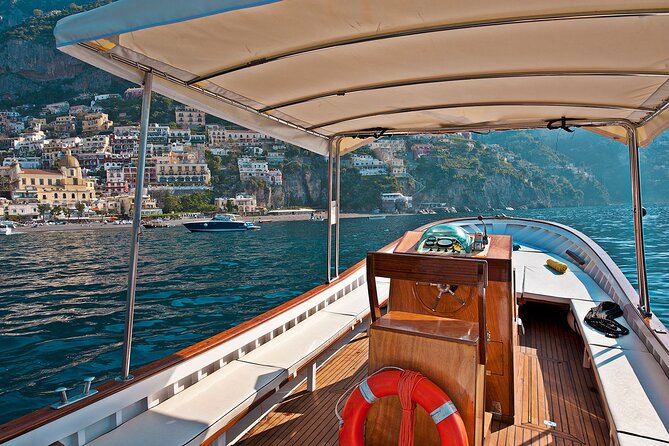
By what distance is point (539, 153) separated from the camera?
101 m

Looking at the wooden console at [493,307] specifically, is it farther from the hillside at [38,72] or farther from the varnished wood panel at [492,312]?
the hillside at [38,72]

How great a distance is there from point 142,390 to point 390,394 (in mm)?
1064

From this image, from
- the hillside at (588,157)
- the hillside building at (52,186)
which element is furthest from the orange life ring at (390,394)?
the hillside at (588,157)

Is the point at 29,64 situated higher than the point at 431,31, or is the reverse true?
the point at 29,64

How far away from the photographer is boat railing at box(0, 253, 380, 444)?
4.53 ft

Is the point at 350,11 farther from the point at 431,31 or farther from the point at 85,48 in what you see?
the point at 85,48

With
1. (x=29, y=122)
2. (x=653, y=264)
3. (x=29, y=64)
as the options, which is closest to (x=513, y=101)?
(x=653, y=264)

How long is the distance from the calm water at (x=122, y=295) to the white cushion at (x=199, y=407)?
229 inches

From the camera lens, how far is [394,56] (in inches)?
74.4

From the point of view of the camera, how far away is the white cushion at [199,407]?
61.0 inches

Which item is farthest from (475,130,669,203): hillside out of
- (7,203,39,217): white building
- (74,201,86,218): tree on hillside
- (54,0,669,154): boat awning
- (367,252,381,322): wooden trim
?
(367,252,381,322): wooden trim

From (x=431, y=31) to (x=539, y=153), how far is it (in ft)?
370

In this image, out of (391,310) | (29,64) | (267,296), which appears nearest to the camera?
(391,310)

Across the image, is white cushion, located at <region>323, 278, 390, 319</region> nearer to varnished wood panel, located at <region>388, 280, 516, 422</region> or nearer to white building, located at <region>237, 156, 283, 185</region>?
varnished wood panel, located at <region>388, 280, 516, 422</region>
